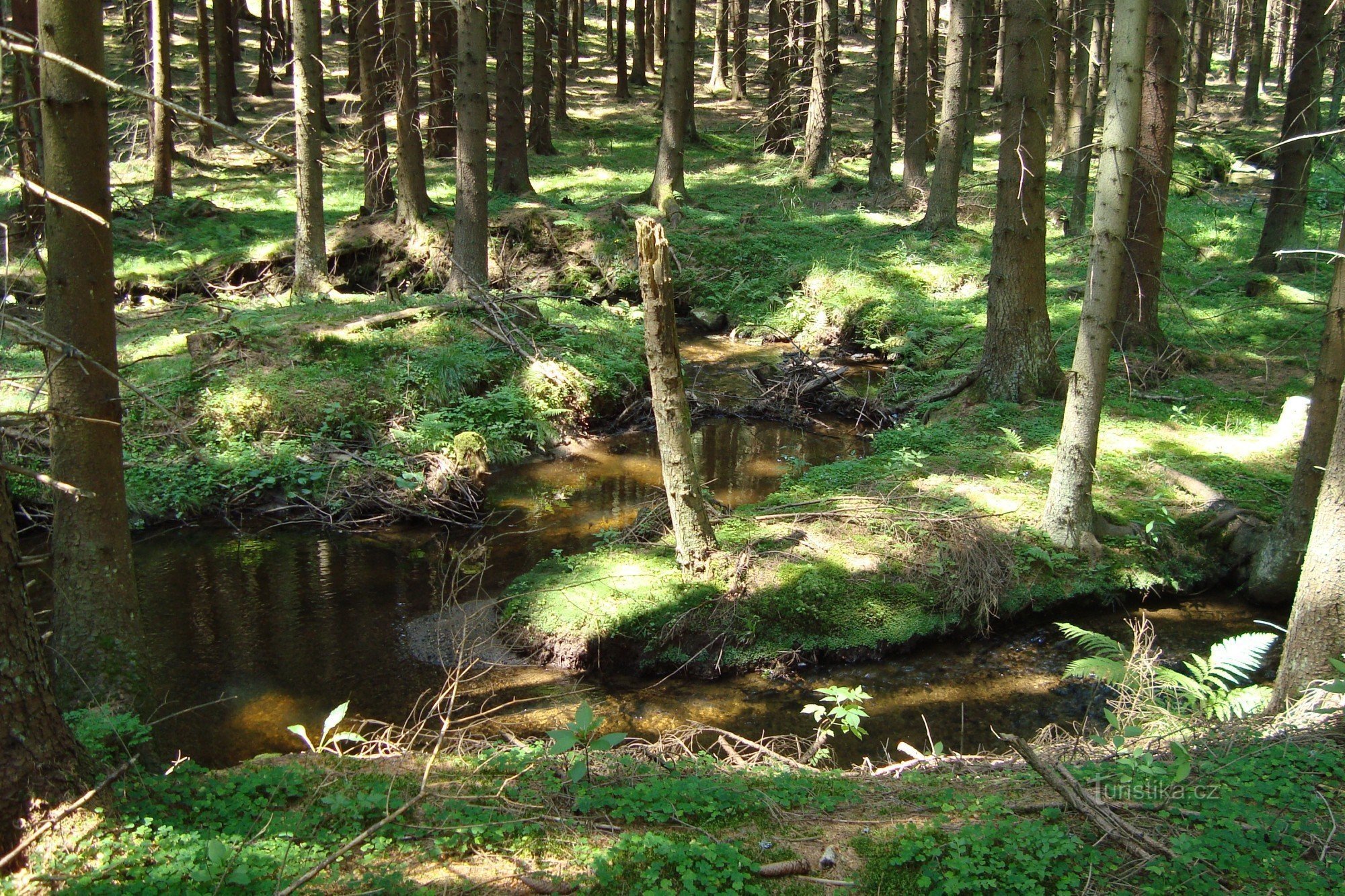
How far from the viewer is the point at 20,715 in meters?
3.43

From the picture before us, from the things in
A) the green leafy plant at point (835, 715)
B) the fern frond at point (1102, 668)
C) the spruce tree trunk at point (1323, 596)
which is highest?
the spruce tree trunk at point (1323, 596)

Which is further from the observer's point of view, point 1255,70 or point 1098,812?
point 1255,70

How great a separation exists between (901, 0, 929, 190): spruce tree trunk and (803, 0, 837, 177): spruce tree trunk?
5.97 feet

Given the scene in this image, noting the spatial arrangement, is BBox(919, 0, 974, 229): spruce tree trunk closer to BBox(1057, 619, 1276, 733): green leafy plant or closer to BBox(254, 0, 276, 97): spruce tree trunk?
BBox(1057, 619, 1276, 733): green leafy plant

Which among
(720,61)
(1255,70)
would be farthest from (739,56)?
(1255,70)

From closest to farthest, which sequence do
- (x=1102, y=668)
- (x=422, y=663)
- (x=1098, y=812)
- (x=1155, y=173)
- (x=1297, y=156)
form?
(x=1098, y=812) → (x=1102, y=668) → (x=422, y=663) → (x=1155, y=173) → (x=1297, y=156)

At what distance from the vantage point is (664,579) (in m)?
7.87

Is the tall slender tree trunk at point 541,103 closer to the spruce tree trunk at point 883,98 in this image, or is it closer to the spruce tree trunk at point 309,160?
the spruce tree trunk at point 883,98

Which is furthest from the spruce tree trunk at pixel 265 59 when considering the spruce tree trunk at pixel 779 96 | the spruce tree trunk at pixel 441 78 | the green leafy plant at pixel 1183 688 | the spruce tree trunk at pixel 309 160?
the green leafy plant at pixel 1183 688

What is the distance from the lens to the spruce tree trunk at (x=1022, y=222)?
10344 millimetres

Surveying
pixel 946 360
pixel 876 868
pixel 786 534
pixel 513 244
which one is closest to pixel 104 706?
pixel 876 868

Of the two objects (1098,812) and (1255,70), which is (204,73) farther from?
(1255,70)

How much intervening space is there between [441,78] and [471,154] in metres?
11.0

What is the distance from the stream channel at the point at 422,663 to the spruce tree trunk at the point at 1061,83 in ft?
49.1
